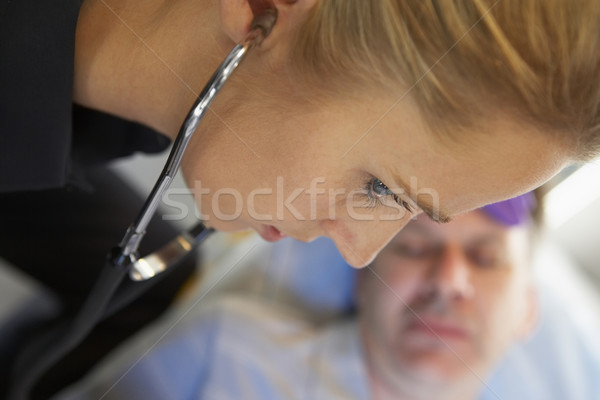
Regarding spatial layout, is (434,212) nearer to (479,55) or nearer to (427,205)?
(427,205)

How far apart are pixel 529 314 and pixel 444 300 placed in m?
0.23

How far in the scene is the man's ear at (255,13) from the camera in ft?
1.53

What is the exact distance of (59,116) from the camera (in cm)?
59

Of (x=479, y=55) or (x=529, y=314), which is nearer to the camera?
(x=479, y=55)

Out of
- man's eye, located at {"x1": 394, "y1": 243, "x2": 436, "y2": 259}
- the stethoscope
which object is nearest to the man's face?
man's eye, located at {"x1": 394, "y1": 243, "x2": 436, "y2": 259}

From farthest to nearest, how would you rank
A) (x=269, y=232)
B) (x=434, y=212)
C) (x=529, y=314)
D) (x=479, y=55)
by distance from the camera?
(x=529, y=314) < (x=269, y=232) < (x=434, y=212) < (x=479, y=55)

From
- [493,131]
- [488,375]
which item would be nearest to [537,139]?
[493,131]

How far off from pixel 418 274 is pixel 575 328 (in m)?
0.43

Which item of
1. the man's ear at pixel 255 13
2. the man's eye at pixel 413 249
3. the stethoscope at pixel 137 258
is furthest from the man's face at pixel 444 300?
the man's ear at pixel 255 13

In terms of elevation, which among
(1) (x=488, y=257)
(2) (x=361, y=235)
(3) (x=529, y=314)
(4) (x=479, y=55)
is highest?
(4) (x=479, y=55)

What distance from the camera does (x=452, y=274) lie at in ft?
3.34

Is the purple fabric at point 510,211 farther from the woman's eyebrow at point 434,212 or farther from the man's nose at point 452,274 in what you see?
the woman's eyebrow at point 434,212

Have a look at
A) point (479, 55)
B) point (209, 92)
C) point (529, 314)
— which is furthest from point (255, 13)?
point (529, 314)

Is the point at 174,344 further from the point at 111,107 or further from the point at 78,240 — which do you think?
the point at 111,107
